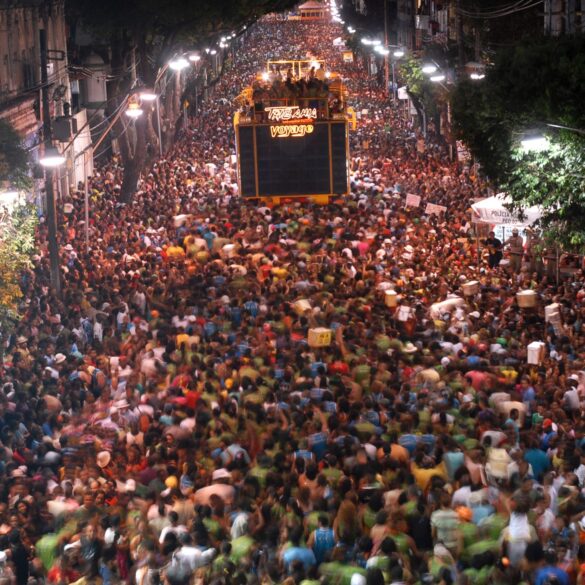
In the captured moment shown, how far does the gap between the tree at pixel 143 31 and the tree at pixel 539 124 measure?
16.5m

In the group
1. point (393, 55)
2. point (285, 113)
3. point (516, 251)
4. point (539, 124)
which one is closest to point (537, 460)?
point (539, 124)

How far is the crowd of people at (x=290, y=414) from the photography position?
11.4 meters

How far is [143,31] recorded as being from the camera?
39312 mm

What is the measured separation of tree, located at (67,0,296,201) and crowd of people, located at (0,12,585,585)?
991cm

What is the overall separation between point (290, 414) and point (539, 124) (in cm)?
816

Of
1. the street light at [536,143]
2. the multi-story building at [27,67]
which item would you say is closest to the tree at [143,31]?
the multi-story building at [27,67]

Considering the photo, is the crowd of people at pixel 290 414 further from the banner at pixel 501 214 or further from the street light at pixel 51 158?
the street light at pixel 51 158

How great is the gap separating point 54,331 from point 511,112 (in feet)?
26.4

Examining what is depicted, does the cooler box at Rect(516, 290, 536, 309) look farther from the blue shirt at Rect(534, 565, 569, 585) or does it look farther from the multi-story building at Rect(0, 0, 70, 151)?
the multi-story building at Rect(0, 0, 70, 151)

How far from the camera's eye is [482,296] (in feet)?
71.9

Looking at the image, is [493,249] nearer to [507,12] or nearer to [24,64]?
[507,12]

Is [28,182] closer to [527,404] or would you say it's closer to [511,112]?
[511,112]

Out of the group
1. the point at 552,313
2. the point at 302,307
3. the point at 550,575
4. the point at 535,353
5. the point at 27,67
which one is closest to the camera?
the point at 550,575

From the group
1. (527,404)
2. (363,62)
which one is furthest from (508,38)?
(363,62)
